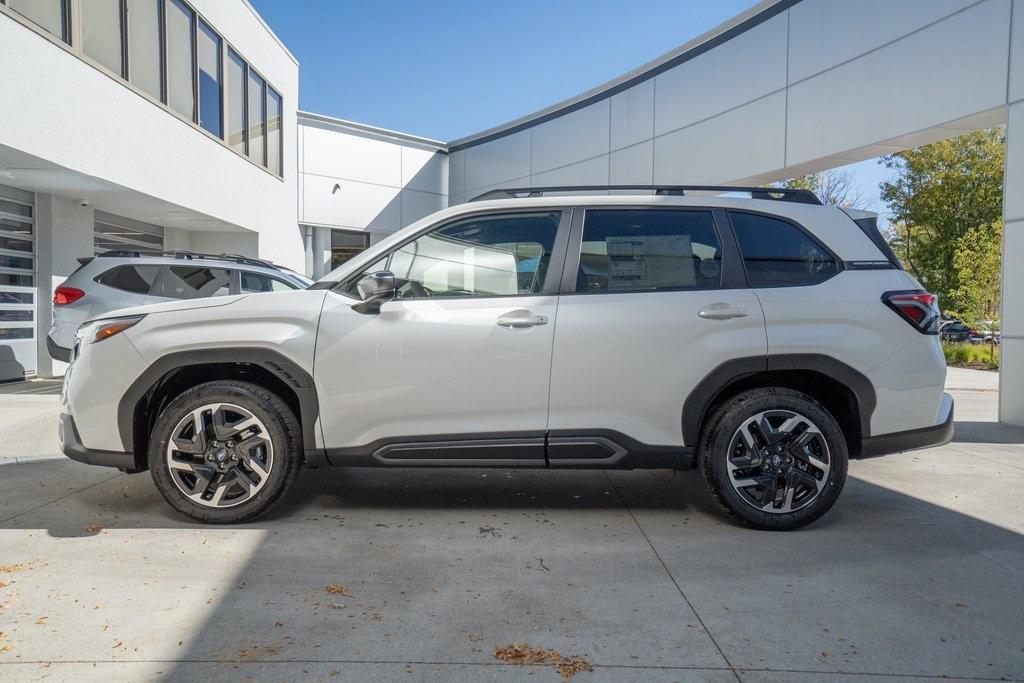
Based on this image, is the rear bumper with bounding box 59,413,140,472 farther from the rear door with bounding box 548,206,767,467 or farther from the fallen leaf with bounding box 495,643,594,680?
the fallen leaf with bounding box 495,643,594,680

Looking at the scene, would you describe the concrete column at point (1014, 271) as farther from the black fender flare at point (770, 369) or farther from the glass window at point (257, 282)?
the glass window at point (257, 282)

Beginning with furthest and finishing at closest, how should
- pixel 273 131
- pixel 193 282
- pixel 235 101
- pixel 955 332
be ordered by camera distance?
pixel 955 332, pixel 273 131, pixel 235 101, pixel 193 282

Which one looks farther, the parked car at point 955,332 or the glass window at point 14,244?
the parked car at point 955,332

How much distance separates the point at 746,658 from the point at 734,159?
1140 cm

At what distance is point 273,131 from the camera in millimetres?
16906

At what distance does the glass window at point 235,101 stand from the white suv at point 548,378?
1192 centimetres

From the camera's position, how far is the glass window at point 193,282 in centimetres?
895

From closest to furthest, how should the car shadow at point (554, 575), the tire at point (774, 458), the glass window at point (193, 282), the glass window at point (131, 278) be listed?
the car shadow at point (554, 575) → the tire at point (774, 458) → the glass window at point (131, 278) → the glass window at point (193, 282)

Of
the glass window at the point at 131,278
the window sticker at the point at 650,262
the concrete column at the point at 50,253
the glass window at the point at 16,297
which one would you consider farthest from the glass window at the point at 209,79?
the window sticker at the point at 650,262

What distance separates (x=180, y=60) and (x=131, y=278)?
5787 millimetres

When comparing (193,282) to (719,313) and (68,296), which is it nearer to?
(68,296)

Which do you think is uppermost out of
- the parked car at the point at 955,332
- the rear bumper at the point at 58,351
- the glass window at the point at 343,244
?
the glass window at the point at 343,244

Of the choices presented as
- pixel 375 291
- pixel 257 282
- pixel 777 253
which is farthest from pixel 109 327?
pixel 257 282

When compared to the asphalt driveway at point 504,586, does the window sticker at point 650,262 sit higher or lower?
higher
